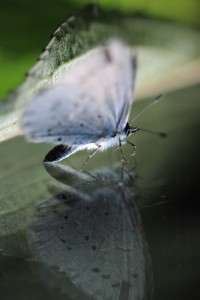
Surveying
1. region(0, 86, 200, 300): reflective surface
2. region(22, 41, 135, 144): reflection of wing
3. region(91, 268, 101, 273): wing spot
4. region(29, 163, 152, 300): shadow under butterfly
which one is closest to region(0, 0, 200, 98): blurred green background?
region(0, 86, 200, 300): reflective surface

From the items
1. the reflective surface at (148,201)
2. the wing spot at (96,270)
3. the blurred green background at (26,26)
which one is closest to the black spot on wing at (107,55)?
the reflective surface at (148,201)

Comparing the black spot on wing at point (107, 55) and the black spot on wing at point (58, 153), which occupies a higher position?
the black spot on wing at point (107, 55)

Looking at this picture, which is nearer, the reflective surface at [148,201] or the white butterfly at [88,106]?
the reflective surface at [148,201]

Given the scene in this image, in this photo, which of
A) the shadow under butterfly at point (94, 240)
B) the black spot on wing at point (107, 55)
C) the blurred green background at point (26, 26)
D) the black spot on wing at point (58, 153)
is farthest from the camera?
the blurred green background at point (26, 26)

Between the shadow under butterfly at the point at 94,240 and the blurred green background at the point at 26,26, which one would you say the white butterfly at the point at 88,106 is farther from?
the blurred green background at the point at 26,26

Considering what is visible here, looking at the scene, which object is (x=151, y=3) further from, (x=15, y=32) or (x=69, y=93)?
(x=69, y=93)

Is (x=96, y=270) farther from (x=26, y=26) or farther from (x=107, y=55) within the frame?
(x=26, y=26)
